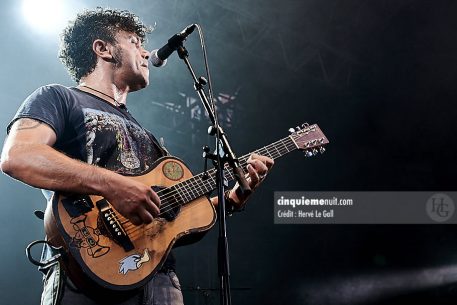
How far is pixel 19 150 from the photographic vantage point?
2.24m

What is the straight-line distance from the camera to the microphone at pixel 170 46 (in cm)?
272

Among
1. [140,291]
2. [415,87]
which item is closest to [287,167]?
[415,87]

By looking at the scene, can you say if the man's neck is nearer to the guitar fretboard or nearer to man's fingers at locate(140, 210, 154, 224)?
the guitar fretboard

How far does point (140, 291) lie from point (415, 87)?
26.7ft

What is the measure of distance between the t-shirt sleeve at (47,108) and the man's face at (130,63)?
0.62m

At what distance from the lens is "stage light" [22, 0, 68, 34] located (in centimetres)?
699

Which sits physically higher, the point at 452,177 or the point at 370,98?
the point at 370,98

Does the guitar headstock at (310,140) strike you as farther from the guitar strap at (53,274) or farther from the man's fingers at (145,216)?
the guitar strap at (53,274)

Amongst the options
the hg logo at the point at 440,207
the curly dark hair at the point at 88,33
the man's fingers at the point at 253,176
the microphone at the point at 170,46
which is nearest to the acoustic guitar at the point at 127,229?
the man's fingers at the point at 253,176

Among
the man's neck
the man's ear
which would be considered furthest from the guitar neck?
the man's ear

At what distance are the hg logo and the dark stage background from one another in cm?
33

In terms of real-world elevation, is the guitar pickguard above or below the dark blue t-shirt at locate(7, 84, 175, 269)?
below

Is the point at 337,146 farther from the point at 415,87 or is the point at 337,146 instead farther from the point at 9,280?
the point at 9,280

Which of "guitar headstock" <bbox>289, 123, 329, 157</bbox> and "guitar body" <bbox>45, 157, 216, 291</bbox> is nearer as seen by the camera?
"guitar body" <bbox>45, 157, 216, 291</bbox>
